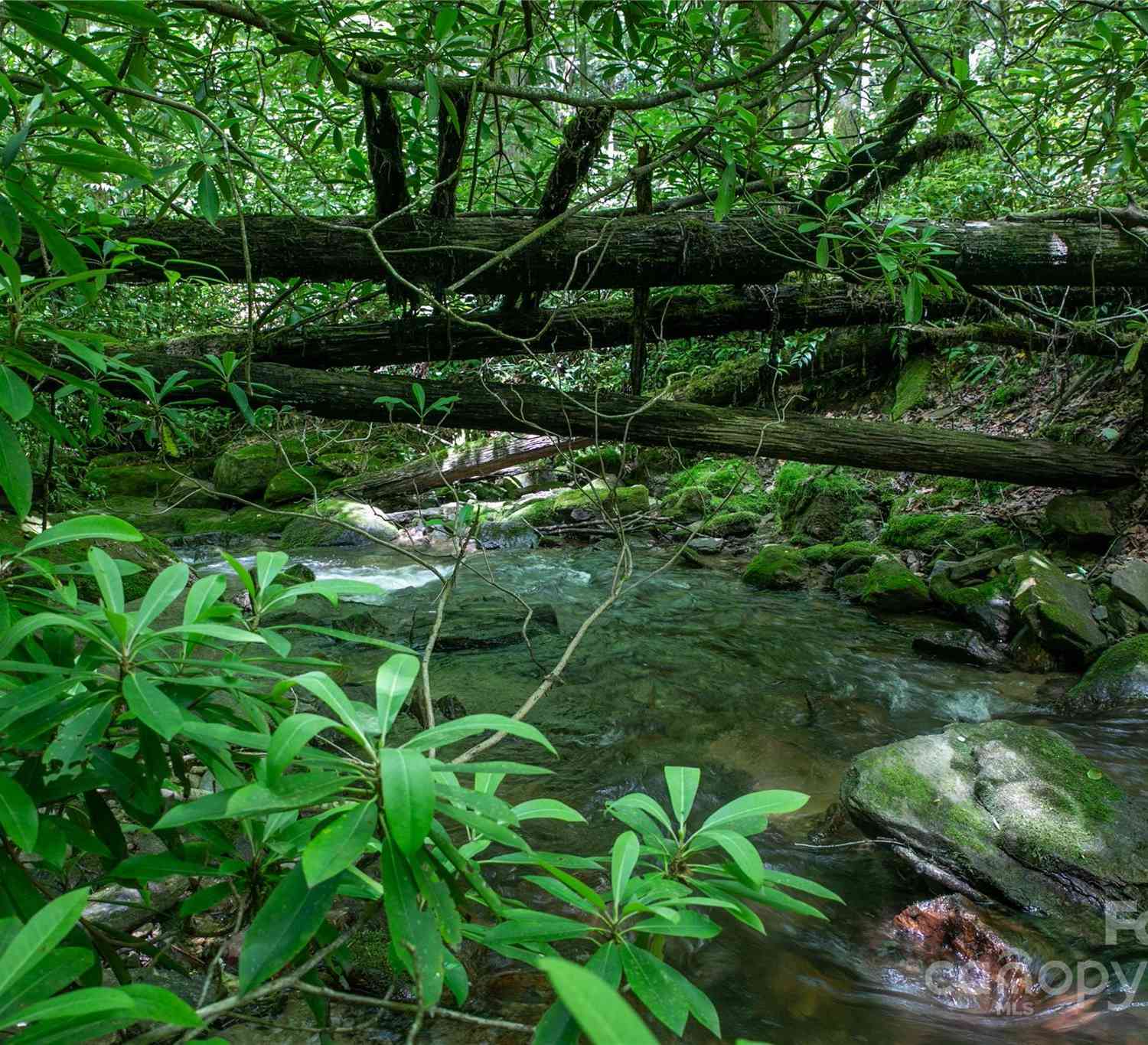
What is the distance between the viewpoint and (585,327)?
173 inches

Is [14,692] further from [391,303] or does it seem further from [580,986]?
[391,303]

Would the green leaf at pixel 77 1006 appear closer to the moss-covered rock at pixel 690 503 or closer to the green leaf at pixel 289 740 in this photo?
the green leaf at pixel 289 740

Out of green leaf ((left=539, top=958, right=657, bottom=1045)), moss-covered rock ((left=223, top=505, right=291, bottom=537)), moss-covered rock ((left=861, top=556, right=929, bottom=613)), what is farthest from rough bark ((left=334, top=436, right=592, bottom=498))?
green leaf ((left=539, top=958, right=657, bottom=1045))

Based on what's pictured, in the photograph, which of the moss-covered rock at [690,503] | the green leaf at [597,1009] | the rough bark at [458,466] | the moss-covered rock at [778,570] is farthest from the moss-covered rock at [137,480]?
the green leaf at [597,1009]

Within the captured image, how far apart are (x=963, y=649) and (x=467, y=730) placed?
4.85 meters

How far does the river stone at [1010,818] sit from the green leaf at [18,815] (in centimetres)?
265

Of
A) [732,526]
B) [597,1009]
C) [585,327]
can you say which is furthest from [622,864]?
[732,526]

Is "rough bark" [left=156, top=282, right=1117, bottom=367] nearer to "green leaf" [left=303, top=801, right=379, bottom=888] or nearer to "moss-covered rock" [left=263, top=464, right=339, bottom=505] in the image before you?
"green leaf" [left=303, top=801, right=379, bottom=888]

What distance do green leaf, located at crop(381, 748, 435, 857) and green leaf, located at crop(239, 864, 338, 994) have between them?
0.39 ft

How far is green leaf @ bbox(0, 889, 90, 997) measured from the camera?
2.06 feet

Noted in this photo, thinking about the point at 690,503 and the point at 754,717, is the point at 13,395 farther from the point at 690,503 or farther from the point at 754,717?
the point at 690,503

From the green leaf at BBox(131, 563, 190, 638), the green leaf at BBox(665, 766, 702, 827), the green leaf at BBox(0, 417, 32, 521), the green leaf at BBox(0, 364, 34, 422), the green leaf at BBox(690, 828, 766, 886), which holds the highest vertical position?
the green leaf at BBox(0, 364, 34, 422)

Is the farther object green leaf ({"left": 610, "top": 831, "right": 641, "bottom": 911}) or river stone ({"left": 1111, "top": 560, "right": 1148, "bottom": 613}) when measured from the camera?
river stone ({"left": 1111, "top": 560, "right": 1148, "bottom": 613})

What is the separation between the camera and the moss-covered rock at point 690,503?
28.5 ft
